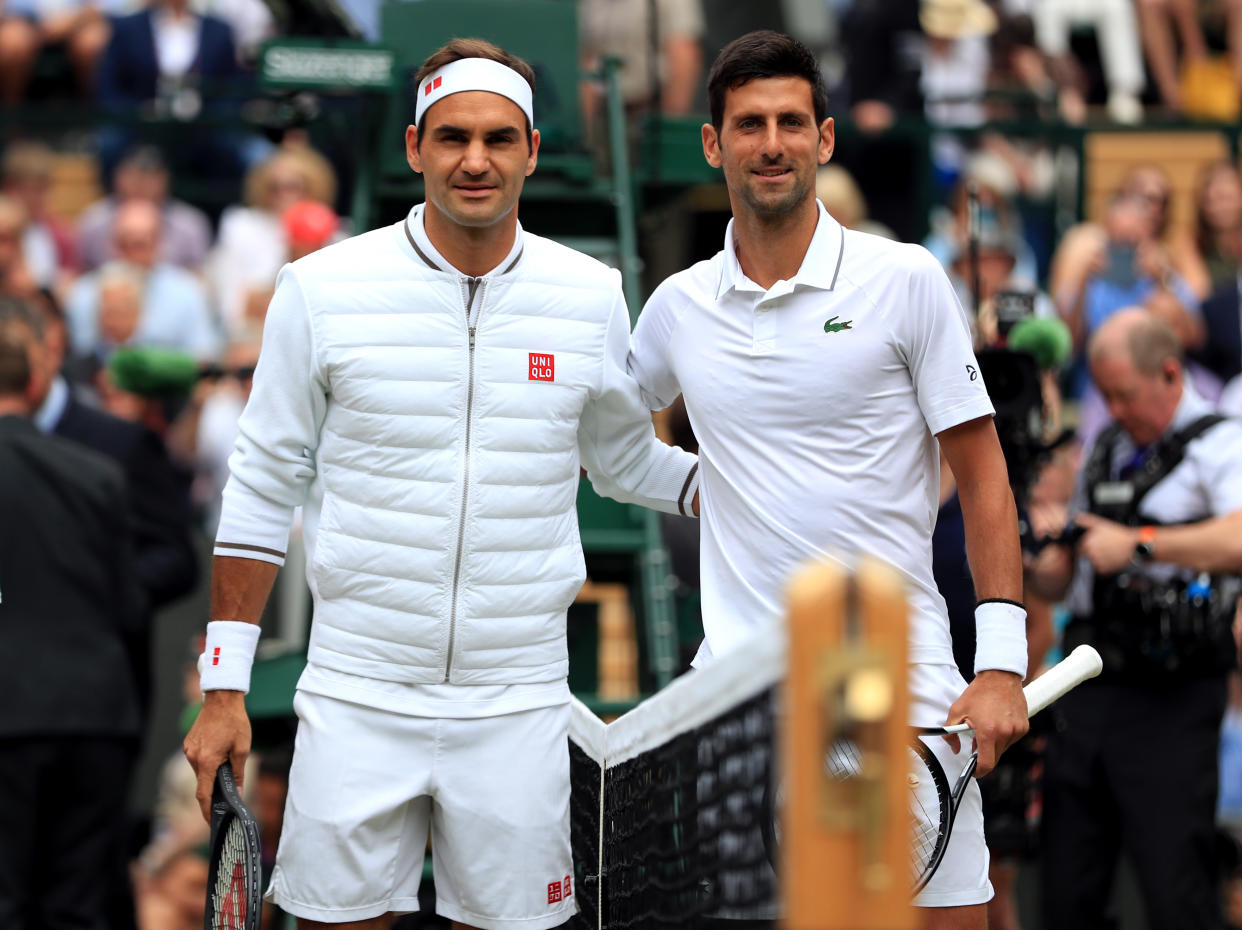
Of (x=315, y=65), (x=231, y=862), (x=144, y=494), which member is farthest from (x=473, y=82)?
(x=144, y=494)

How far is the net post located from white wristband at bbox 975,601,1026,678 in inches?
62.1

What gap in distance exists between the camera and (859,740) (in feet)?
7.72

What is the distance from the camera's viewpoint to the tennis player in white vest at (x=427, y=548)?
13.1ft

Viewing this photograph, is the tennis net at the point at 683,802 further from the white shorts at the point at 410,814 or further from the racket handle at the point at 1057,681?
the racket handle at the point at 1057,681

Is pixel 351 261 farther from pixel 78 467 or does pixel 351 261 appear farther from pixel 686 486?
pixel 78 467

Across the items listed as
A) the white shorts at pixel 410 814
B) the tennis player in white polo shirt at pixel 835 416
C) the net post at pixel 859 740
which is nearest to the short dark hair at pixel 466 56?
the tennis player in white polo shirt at pixel 835 416

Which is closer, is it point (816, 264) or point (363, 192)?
point (816, 264)

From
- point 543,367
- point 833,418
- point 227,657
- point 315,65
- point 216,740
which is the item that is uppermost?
point 315,65

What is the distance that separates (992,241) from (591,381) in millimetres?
4985

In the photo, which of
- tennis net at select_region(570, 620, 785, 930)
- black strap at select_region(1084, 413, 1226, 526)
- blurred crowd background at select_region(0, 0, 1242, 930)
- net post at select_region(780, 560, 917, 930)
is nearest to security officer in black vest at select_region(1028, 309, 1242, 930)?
black strap at select_region(1084, 413, 1226, 526)

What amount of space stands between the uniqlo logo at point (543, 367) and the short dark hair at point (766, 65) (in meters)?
0.64

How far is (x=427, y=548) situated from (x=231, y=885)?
0.81 m

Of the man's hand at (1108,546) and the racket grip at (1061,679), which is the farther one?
the man's hand at (1108,546)

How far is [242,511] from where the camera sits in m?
4.12
